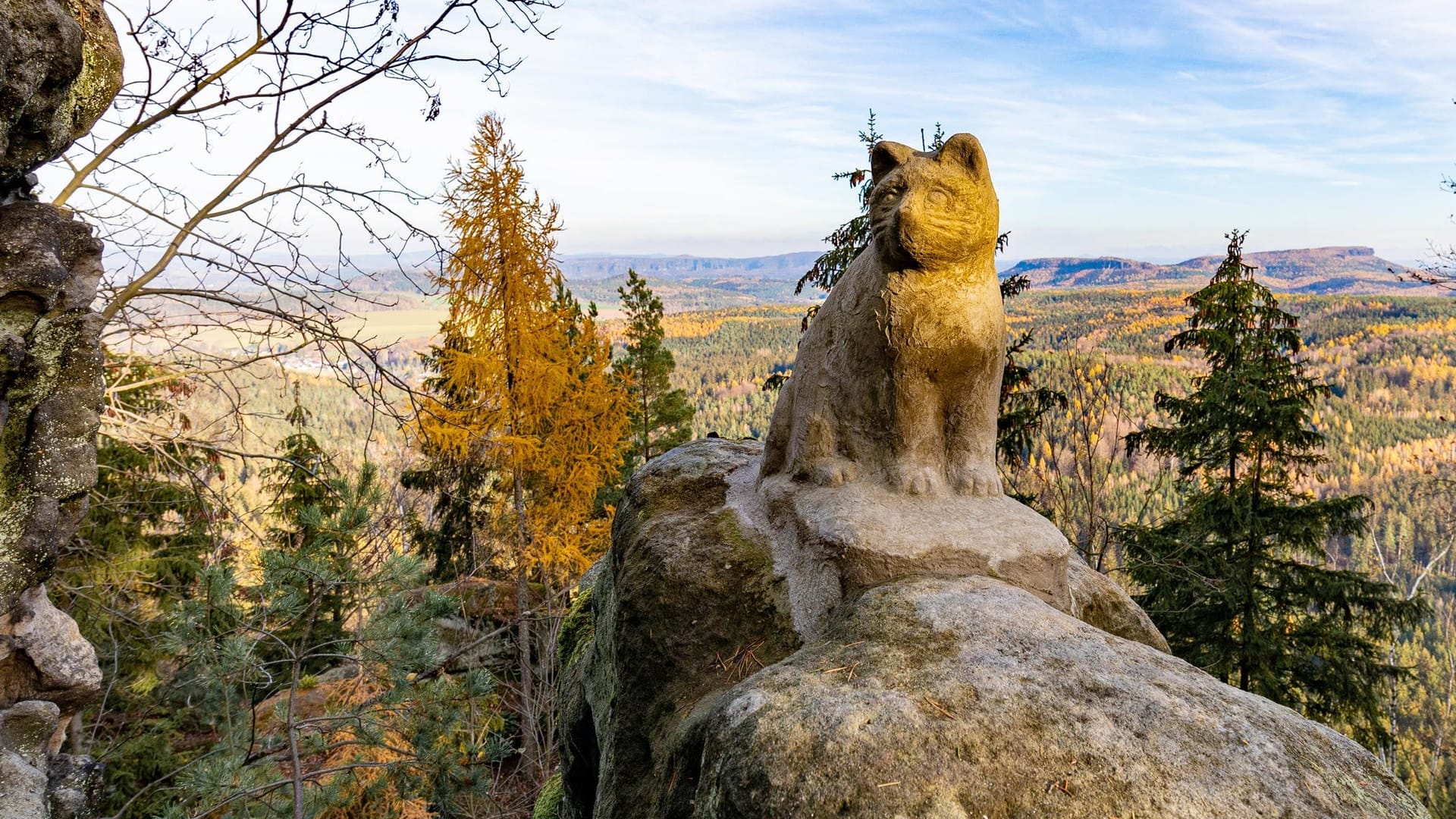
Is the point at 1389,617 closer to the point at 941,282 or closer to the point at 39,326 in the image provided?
the point at 941,282

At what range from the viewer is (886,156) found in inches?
145

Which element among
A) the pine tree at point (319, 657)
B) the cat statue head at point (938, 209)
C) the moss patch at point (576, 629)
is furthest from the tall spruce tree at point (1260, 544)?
the pine tree at point (319, 657)

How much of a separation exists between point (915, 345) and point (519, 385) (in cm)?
1002

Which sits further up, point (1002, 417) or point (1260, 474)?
point (1002, 417)

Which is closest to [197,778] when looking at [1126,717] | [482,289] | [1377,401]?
[1126,717]

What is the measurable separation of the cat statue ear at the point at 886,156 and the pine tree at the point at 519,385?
8.61 metres

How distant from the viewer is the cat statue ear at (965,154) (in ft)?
11.3

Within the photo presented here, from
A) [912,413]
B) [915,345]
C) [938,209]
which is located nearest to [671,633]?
[912,413]

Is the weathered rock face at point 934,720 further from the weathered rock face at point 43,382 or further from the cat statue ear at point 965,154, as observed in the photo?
the weathered rock face at point 43,382

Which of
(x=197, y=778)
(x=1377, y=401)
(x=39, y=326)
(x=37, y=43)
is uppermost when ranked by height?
(x=37, y=43)

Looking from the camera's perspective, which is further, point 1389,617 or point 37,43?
point 1389,617

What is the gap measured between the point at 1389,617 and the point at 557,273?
14.3 meters

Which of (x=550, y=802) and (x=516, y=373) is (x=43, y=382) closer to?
(x=550, y=802)

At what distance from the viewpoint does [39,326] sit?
2.61m
